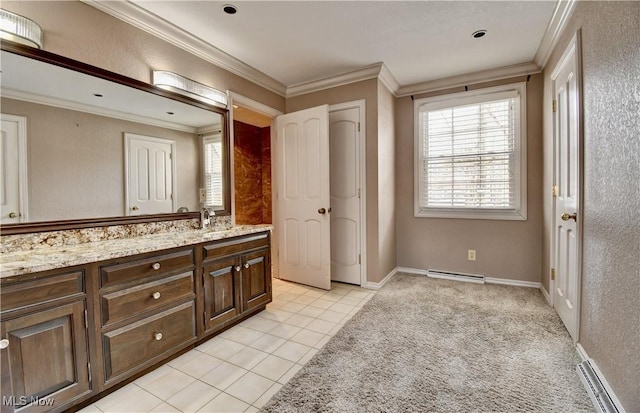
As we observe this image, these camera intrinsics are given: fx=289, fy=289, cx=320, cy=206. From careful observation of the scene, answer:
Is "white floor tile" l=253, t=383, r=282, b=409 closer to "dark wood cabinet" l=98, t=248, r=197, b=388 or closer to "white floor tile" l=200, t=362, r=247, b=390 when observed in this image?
"white floor tile" l=200, t=362, r=247, b=390

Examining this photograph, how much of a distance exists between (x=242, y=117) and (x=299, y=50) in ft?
6.04

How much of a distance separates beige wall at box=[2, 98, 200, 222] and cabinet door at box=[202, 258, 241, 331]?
2.59 feet

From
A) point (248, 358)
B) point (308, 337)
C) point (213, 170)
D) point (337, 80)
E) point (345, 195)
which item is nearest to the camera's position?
point (248, 358)

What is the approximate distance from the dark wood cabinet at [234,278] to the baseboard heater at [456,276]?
2.21 m

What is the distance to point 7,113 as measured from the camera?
160cm

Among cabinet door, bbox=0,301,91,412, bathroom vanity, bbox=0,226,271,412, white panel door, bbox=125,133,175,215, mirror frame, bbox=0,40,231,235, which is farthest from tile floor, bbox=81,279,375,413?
white panel door, bbox=125,133,175,215

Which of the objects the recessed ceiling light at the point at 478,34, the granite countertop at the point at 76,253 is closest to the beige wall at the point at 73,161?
the granite countertop at the point at 76,253

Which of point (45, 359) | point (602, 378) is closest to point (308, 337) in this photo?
point (45, 359)

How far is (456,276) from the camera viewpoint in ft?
12.0

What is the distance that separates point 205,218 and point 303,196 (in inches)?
47.8

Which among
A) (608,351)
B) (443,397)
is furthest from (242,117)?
(608,351)

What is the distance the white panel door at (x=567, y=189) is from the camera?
1980mm

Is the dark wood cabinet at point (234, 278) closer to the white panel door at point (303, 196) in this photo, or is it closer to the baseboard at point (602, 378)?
the white panel door at point (303, 196)

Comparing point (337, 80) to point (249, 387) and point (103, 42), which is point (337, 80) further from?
point (249, 387)
